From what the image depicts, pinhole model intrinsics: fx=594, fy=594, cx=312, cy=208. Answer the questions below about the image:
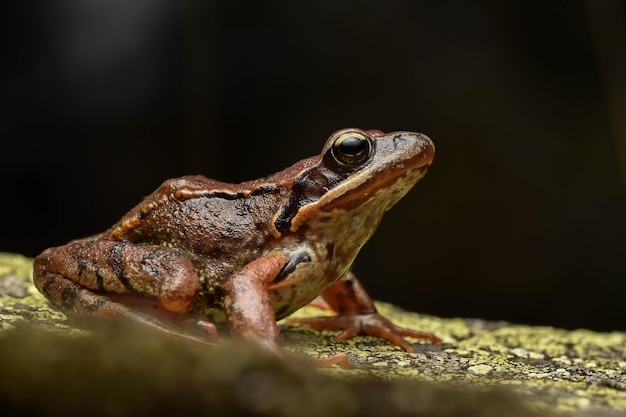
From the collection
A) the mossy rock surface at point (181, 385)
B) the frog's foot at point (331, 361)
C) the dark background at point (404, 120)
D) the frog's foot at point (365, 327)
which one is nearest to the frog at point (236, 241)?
the frog's foot at point (365, 327)

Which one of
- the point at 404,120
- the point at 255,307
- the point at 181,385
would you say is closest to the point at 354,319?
the point at 255,307

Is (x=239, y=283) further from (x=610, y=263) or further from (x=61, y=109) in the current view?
(x=610, y=263)

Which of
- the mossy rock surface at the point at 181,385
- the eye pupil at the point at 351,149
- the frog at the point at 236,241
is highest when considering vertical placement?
the eye pupil at the point at 351,149

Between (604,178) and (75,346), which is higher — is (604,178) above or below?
above

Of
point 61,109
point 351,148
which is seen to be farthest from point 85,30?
point 351,148

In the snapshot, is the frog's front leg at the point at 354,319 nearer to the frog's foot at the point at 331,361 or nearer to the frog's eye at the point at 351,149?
the frog's eye at the point at 351,149

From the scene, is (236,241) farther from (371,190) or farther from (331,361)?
(331,361)

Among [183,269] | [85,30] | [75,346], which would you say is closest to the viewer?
[75,346]

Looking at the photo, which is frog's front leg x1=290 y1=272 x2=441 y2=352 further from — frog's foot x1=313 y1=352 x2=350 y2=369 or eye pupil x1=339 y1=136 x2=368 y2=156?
frog's foot x1=313 y1=352 x2=350 y2=369
